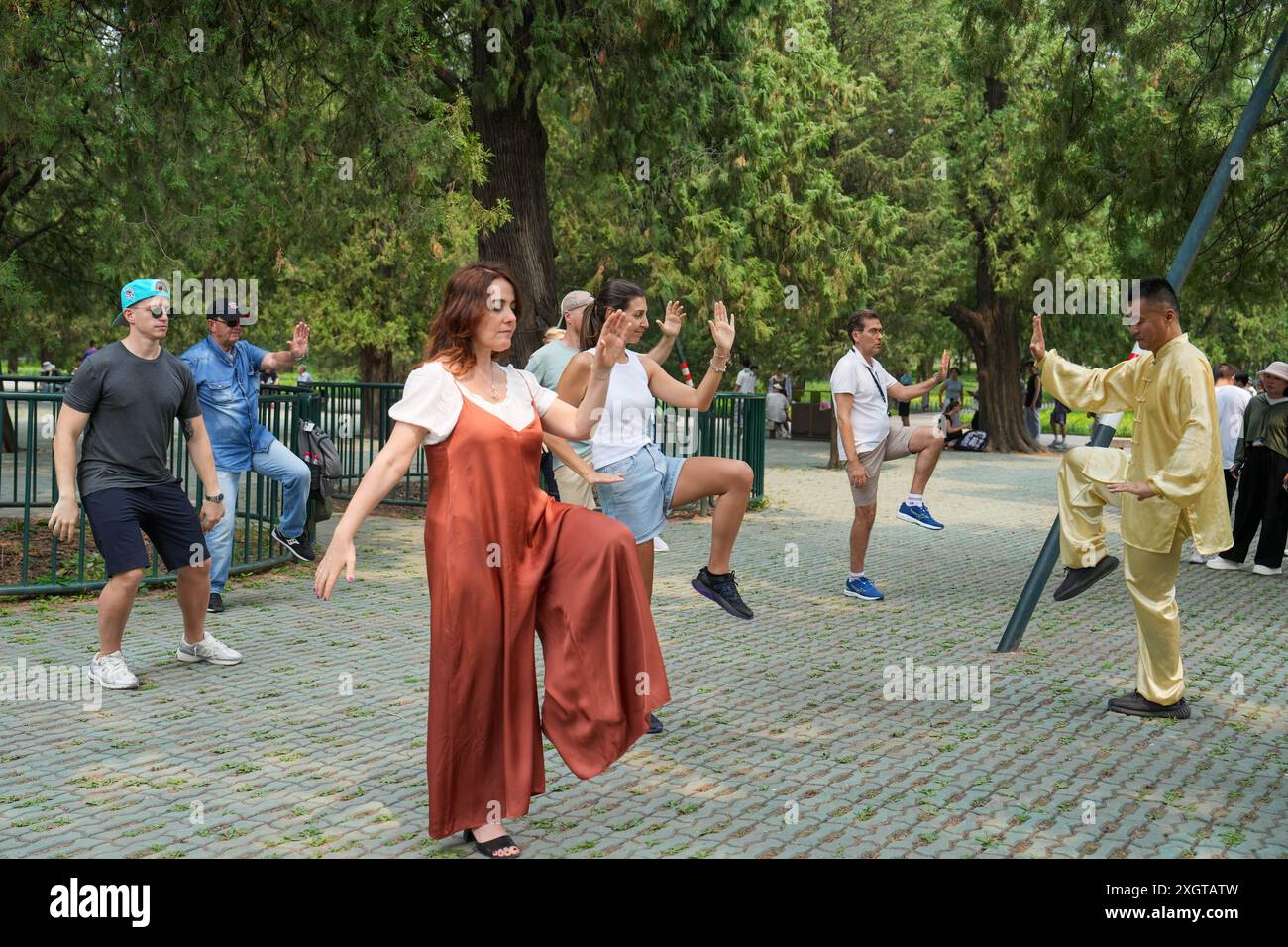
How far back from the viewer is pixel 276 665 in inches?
301

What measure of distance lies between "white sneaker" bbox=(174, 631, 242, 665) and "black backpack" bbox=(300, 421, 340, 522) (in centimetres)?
283

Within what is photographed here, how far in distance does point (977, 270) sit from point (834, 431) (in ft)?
21.4

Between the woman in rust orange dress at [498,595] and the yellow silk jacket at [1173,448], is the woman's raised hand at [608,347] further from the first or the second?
the yellow silk jacket at [1173,448]

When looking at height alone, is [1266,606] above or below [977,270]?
below

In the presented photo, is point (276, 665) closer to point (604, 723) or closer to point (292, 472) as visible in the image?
point (292, 472)

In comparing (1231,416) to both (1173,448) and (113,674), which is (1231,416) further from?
(113,674)

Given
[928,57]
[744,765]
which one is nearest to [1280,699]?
[744,765]

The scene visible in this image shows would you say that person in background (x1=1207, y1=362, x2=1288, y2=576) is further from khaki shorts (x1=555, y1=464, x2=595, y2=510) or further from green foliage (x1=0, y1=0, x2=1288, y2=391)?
khaki shorts (x1=555, y1=464, x2=595, y2=510)

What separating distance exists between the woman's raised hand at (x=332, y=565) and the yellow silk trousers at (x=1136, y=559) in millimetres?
3819

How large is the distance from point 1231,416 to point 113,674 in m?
10.8

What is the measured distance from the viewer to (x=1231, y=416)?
1361 cm

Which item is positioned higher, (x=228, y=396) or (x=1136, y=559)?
(x=228, y=396)

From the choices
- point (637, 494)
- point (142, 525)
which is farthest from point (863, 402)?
point (142, 525)

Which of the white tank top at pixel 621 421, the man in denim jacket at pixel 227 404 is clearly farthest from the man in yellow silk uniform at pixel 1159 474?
the man in denim jacket at pixel 227 404
